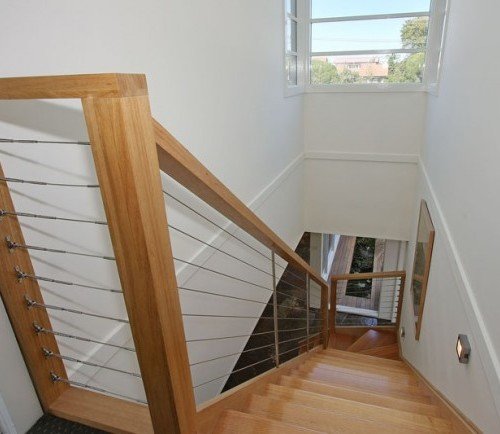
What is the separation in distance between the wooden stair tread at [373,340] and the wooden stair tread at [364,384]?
2236 millimetres

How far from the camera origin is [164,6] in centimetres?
177

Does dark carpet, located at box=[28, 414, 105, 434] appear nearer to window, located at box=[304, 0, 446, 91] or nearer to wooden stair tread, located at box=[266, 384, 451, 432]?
wooden stair tread, located at box=[266, 384, 451, 432]

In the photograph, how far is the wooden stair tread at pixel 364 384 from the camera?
241 centimetres

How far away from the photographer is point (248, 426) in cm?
124

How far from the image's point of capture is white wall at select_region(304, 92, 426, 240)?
4410mm

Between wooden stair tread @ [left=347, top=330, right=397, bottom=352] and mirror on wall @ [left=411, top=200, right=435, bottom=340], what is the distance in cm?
144

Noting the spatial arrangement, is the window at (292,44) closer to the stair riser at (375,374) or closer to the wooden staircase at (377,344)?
the stair riser at (375,374)

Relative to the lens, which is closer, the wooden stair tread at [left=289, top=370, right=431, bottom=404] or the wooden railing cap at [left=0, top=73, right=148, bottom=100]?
the wooden railing cap at [left=0, top=73, right=148, bottom=100]

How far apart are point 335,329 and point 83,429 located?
15.2ft

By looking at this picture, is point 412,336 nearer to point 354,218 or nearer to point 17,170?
point 354,218

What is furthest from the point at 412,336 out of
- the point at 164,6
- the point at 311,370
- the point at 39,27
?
the point at 39,27

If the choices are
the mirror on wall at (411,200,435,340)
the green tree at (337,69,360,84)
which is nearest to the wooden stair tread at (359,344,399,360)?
the mirror on wall at (411,200,435,340)

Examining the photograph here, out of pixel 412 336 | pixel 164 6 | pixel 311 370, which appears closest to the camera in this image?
pixel 164 6

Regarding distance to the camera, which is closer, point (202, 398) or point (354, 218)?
point (202, 398)
